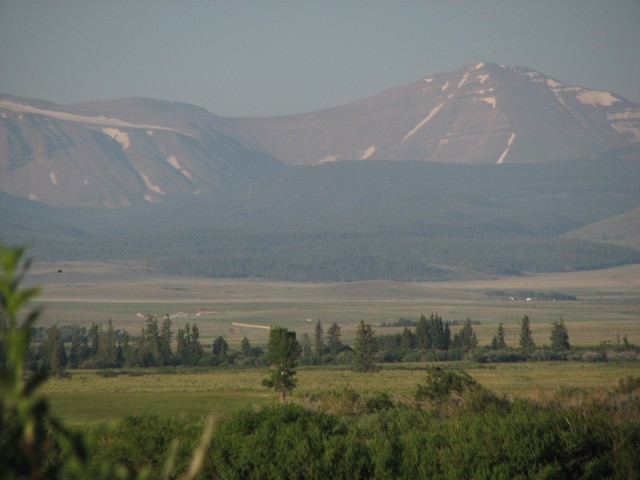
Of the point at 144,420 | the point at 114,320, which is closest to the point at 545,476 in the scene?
the point at 144,420

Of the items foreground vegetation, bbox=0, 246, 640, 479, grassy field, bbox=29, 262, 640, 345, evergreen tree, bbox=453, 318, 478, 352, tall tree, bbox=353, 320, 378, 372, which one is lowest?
foreground vegetation, bbox=0, 246, 640, 479

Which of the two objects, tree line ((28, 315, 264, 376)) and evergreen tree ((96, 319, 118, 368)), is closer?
tree line ((28, 315, 264, 376))

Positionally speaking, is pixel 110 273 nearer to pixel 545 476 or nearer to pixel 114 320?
pixel 114 320

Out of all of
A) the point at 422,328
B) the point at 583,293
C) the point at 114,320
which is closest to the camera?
the point at 422,328

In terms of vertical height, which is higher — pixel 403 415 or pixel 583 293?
pixel 583 293

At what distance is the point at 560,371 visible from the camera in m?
54.1

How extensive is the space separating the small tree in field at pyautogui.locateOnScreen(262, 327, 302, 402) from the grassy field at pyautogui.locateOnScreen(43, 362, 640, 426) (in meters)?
0.60

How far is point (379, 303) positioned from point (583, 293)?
1502 inches

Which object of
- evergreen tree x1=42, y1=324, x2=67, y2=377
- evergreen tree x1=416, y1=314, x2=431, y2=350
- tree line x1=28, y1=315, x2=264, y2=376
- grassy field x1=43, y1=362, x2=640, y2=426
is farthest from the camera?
evergreen tree x1=416, y1=314, x2=431, y2=350

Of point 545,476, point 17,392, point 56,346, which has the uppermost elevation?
point 56,346

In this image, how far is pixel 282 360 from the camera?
134 ft

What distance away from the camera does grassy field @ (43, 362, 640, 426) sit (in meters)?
36.6

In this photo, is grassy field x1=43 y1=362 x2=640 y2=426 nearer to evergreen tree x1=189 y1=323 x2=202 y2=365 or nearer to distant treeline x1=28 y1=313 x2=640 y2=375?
distant treeline x1=28 y1=313 x2=640 y2=375

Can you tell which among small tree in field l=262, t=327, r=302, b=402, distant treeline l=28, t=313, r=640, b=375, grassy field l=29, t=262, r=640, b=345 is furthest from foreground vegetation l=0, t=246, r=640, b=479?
grassy field l=29, t=262, r=640, b=345
